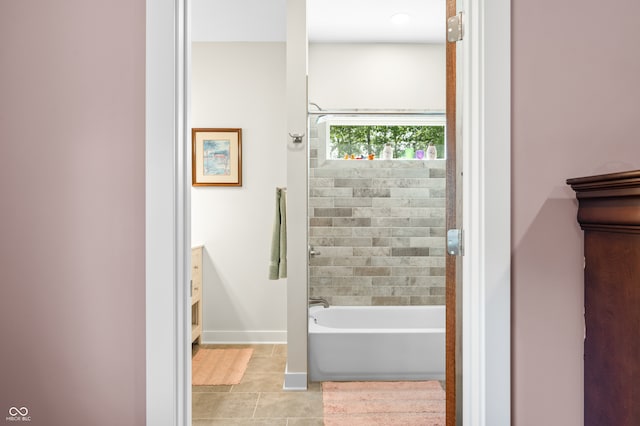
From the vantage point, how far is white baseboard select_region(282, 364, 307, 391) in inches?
→ 107

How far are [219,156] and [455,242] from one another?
2961mm

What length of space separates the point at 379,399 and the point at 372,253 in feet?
4.80

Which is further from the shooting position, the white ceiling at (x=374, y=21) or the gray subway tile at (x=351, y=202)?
the gray subway tile at (x=351, y=202)

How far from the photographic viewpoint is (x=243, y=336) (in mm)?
3834

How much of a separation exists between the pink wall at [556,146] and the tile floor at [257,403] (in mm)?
1474

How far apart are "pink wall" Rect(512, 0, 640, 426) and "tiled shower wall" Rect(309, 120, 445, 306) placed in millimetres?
2628

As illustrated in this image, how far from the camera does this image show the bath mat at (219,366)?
289 centimetres

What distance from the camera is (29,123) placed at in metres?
1.10

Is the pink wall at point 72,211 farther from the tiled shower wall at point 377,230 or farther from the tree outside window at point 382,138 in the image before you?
the tree outside window at point 382,138

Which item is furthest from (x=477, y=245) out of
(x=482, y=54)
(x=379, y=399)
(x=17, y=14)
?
(x=379, y=399)

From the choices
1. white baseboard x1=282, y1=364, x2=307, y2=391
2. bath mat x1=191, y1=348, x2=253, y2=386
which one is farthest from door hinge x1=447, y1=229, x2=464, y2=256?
bath mat x1=191, y1=348, x2=253, y2=386

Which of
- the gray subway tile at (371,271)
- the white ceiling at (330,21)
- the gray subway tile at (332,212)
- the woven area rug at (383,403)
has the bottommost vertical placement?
the woven area rug at (383,403)

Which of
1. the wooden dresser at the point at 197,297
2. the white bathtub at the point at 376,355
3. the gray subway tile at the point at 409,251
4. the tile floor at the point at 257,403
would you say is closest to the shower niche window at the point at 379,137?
the gray subway tile at the point at 409,251

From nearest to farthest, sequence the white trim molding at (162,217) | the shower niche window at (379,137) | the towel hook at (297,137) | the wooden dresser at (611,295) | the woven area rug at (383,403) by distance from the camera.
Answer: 1. the wooden dresser at (611,295)
2. the white trim molding at (162,217)
3. the woven area rug at (383,403)
4. the towel hook at (297,137)
5. the shower niche window at (379,137)
